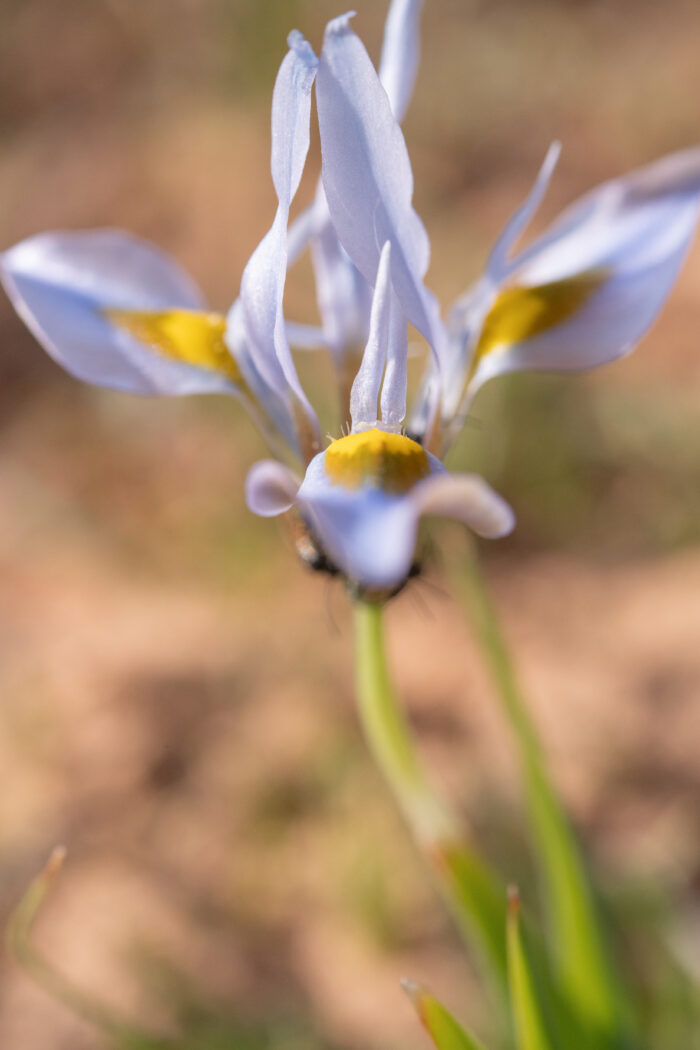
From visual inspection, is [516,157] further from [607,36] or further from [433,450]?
[433,450]

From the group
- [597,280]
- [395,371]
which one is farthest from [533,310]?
[395,371]

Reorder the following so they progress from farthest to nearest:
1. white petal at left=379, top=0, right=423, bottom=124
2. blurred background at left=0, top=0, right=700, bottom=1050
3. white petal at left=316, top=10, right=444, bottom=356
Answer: blurred background at left=0, top=0, right=700, bottom=1050
white petal at left=379, top=0, right=423, bottom=124
white petal at left=316, top=10, right=444, bottom=356

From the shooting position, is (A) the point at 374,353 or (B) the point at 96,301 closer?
(A) the point at 374,353

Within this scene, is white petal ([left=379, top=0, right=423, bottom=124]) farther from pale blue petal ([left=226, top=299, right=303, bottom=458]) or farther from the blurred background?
the blurred background

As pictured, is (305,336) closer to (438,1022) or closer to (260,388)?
(260,388)

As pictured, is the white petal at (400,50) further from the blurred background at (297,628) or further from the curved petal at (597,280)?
the blurred background at (297,628)

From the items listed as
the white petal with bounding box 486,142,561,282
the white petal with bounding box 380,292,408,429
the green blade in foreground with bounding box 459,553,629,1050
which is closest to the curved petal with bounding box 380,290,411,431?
the white petal with bounding box 380,292,408,429
